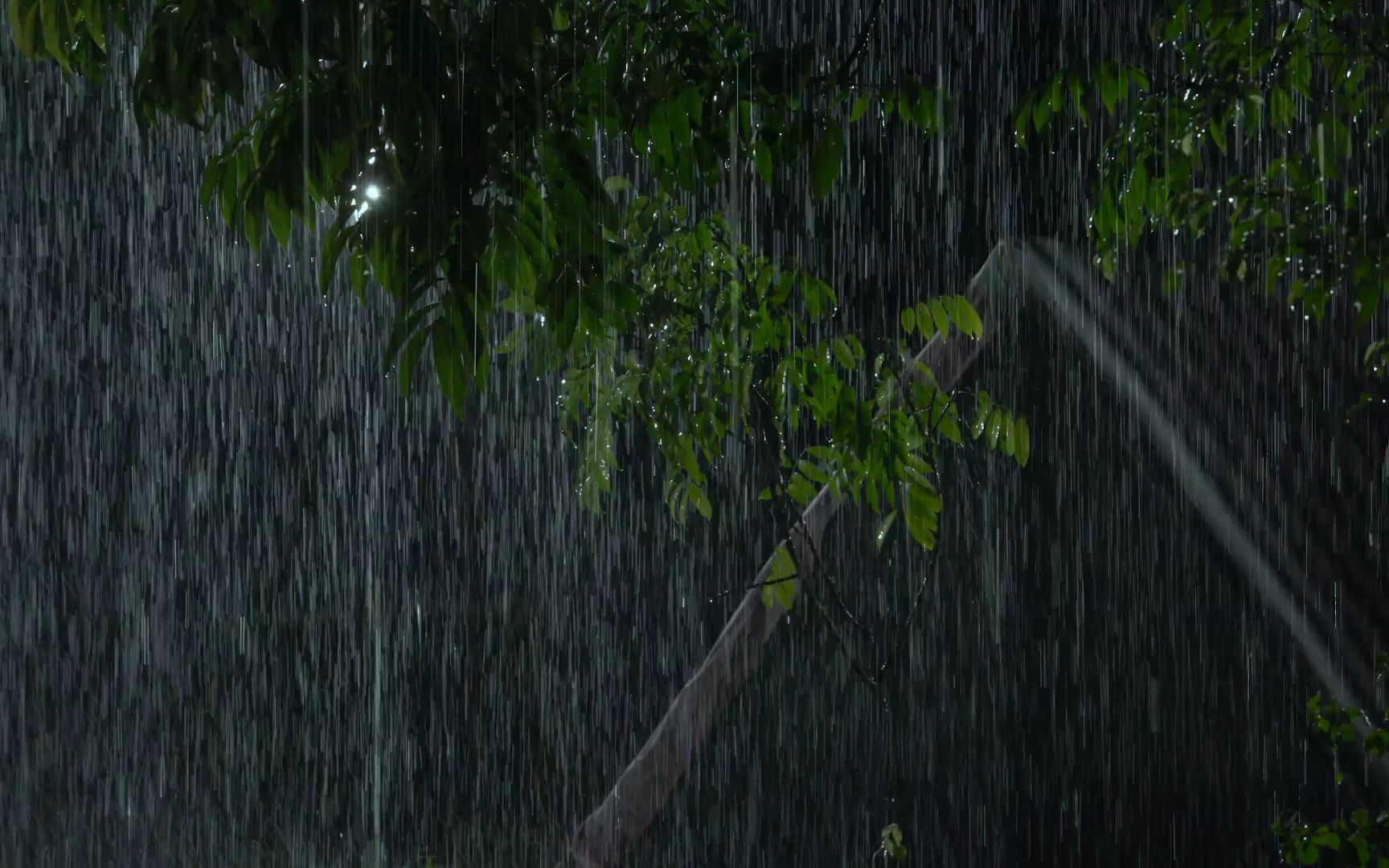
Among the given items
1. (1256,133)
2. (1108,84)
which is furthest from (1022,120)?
(1256,133)

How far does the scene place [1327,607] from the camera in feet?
11.6

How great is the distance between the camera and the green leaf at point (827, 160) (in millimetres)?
1900

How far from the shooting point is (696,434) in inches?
98.9

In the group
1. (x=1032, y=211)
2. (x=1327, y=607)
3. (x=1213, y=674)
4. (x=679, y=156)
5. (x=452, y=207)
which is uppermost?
(x=1032, y=211)

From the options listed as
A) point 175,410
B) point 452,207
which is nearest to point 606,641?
point 175,410

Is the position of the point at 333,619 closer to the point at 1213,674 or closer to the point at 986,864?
the point at 986,864

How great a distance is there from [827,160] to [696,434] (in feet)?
2.45

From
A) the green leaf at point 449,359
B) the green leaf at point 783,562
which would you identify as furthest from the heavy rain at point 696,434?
the green leaf at point 783,562

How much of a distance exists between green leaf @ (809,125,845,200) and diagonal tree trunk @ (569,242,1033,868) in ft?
5.87

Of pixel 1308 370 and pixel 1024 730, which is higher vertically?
pixel 1308 370

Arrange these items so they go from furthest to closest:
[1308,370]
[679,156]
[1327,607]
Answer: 1. [1308,370]
2. [1327,607]
3. [679,156]

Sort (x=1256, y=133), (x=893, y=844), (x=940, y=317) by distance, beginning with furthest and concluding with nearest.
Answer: (x=893, y=844), (x=1256, y=133), (x=940, y=317)

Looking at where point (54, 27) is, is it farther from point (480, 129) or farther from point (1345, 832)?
point (1345, 832)

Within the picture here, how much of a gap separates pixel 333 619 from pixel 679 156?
18.7 feet
